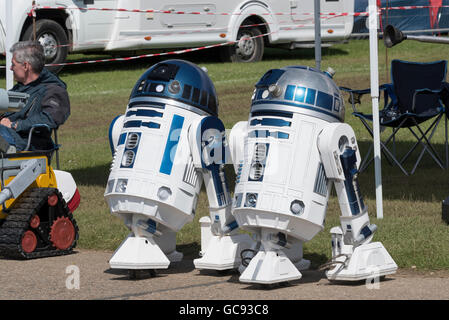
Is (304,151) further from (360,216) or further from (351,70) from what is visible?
(351,70)

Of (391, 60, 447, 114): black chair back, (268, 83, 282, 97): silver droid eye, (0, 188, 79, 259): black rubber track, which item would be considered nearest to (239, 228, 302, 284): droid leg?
(268, 83, 282, 97): silver droid eye

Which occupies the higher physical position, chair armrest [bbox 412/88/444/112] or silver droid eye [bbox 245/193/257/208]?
chair armrest [bbox 412/88/444/112]

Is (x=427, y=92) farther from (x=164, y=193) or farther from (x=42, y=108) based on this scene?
(x=164, y=193)

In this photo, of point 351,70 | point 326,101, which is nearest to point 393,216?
point 326,101

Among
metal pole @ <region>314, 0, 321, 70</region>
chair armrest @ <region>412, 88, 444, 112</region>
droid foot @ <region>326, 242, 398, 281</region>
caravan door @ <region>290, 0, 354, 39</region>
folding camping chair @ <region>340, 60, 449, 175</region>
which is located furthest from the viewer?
caravan door @ <region>290, 0, 354, 39</region>

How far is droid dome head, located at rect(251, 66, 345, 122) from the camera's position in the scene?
215 inches

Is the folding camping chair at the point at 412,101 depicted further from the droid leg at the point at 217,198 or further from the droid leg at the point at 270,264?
the droid leg at the point at 270,264

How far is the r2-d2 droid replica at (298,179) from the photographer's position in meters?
5.36

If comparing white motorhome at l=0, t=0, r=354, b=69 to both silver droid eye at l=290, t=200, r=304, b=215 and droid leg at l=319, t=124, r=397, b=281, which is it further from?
silver droid eye at l=290, t=200, r=304, b=215

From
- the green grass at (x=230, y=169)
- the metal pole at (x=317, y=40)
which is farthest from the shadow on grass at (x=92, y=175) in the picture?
the metal pole at (x=317, y=40)

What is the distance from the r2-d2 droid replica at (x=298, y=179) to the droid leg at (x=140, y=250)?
0.62m

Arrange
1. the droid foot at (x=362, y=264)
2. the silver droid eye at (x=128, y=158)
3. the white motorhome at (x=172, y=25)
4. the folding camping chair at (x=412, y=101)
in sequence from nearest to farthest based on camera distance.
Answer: the droid foot at (x=362, y=264)
the silver droid eye at (x=128, y=158)
the folding camping chair at (x=412, y=101)
the white motorhome at (x=172, y=25)

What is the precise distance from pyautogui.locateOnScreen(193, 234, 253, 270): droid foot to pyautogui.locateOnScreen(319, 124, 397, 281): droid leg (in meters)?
0.65

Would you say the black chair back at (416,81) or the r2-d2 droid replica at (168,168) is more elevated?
the black chair back at (416,81)
